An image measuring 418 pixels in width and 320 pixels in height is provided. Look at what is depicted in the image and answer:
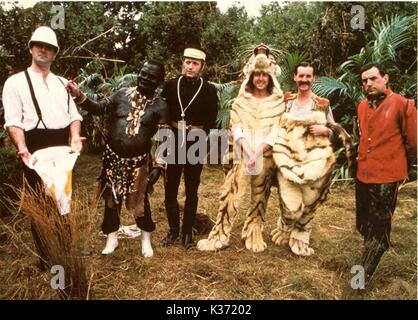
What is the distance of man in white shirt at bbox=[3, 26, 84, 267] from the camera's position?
2.86 m

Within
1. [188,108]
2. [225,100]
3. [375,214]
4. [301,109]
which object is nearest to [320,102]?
[301,109]

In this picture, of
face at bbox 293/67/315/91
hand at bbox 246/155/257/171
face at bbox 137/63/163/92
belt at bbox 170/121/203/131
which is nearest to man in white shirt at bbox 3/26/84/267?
face at bbox 137/63/163/92

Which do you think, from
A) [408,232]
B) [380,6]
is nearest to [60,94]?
[408,232]

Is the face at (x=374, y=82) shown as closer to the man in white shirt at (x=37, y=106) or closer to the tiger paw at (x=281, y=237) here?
the tiger paw at (x=281, y=237)

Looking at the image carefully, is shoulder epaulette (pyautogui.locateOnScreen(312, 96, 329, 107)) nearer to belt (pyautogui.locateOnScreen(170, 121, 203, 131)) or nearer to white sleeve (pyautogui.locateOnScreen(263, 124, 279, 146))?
white sleeve (pyautogui.locateOnScreen(263, 124, 279, 146))

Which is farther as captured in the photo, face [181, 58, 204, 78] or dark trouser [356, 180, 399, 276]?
face [181, 58, 204, 78]

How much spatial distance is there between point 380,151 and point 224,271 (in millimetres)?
1539

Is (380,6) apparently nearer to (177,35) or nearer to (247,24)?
(247,24)

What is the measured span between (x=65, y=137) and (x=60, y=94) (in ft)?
1.06

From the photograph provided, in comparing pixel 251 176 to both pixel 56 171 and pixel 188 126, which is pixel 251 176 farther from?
pixel 56 171

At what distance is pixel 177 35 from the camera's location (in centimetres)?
740

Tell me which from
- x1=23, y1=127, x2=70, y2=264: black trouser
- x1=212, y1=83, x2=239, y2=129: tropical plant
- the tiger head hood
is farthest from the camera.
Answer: x1=212, y1=83, x2=239, y2=129: tropical plant

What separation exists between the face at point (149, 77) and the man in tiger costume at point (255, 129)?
71 centimetres
